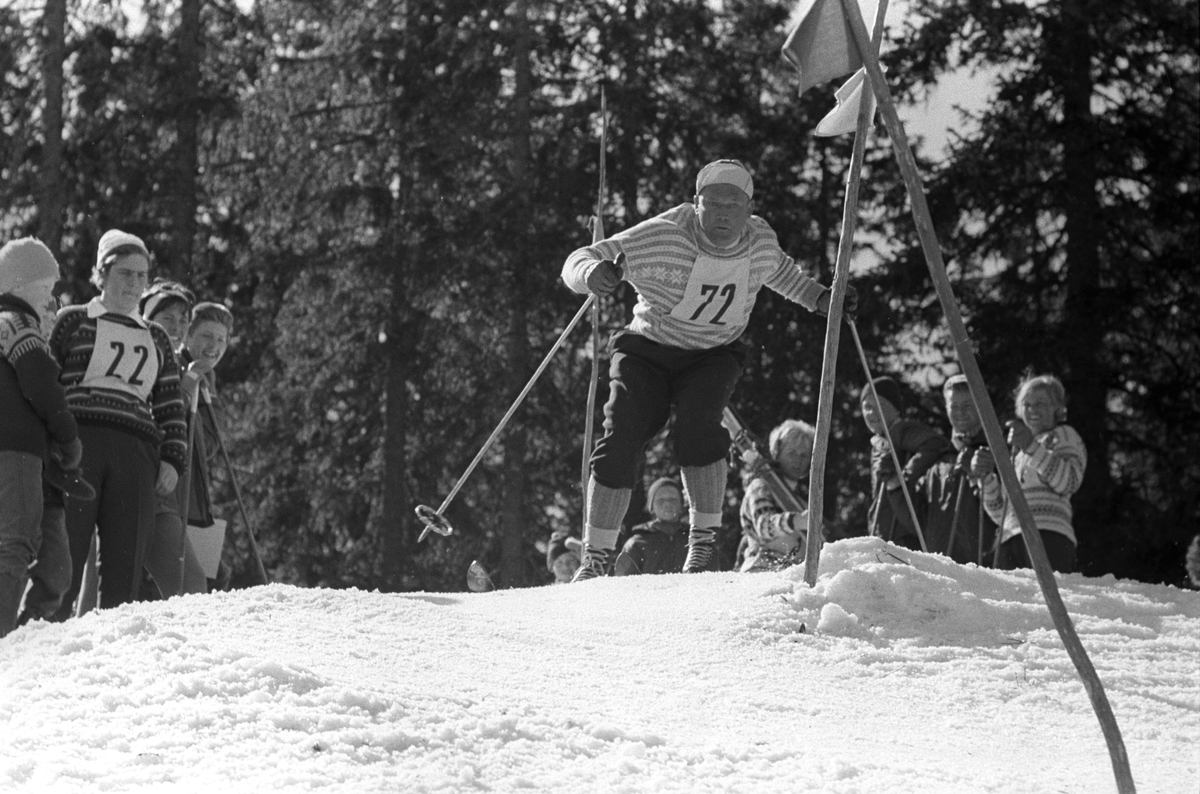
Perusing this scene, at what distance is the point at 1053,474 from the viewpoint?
24.7 ft

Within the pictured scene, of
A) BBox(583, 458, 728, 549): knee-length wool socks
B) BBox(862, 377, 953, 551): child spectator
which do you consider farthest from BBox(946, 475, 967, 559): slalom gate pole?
BBox(583, 458, 728, 549): knee-length wool socks

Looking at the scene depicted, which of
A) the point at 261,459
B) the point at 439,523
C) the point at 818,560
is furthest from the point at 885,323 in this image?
the point at 818,560

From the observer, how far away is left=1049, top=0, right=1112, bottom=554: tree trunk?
16.5 meters

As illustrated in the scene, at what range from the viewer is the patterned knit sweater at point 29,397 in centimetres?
557

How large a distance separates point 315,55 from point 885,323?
7.57m

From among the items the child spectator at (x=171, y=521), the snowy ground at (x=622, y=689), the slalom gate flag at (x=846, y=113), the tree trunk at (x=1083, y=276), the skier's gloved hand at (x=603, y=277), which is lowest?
the snowy ground at (x=622, y=689)

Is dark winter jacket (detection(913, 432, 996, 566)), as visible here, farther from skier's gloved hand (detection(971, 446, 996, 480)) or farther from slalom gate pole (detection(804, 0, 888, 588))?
slalom gate pole (detection(804, 0, 888, 588))

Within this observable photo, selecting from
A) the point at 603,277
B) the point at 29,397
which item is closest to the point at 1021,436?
the point at 603,277

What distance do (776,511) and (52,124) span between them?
13.7 metres

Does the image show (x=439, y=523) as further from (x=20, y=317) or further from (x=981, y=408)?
(x=981, y=408)

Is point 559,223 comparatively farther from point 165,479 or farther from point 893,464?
point 165,479

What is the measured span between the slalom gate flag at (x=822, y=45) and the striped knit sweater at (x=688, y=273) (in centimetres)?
155

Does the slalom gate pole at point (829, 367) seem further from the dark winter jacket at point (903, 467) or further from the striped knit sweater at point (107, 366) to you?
the dark winter jacket at point (903, 467)

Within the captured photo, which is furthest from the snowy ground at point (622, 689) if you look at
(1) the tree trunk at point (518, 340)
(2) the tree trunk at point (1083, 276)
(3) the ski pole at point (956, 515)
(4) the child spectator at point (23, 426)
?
(2) the tree trunk at point (1083, 276)
